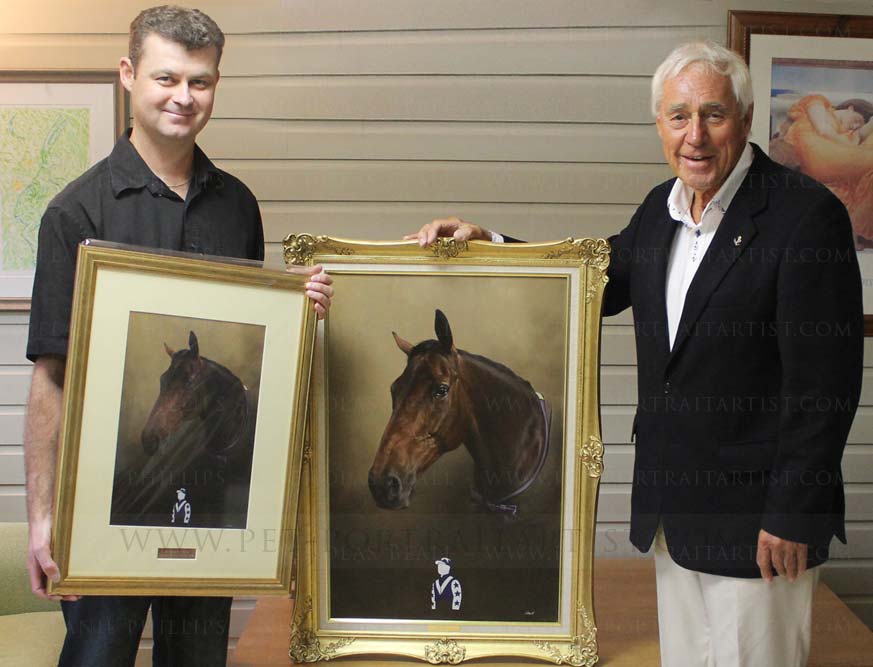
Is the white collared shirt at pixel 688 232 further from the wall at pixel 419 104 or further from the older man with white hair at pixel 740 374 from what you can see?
the wall at pixel 419 104

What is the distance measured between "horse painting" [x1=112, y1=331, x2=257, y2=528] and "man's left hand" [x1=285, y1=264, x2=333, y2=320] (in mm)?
256

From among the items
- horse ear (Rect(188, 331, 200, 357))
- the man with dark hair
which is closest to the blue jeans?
the man with dark hair

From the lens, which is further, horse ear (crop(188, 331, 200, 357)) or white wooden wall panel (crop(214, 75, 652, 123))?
white wooden wall panel (crop(214, 75, 652, 123))

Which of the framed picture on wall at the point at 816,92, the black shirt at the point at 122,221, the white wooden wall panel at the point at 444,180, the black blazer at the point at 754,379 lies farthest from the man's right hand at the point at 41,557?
the framed picture on wall at the point at 816,92

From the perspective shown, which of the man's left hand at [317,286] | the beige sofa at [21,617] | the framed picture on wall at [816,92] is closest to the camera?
the man's left hand at [317,286]

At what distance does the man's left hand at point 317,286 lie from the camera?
79.5 inches

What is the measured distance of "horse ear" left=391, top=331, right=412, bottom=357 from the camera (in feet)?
7.29

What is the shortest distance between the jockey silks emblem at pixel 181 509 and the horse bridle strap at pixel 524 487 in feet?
2.38

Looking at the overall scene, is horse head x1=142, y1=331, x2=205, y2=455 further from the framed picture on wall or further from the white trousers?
the framed picture on wall

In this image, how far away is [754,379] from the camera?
6.16ft

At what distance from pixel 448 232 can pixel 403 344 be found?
1.03ft

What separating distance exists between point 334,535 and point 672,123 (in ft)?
4.31

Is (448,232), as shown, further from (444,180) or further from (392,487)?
(444,180)

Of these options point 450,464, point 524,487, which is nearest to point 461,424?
point 450,464
